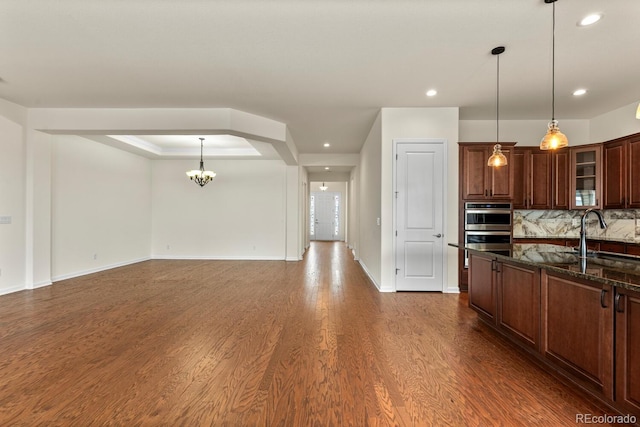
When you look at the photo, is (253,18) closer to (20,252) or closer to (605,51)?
(605,51)

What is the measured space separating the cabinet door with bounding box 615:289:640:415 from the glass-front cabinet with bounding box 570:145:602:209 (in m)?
4.20

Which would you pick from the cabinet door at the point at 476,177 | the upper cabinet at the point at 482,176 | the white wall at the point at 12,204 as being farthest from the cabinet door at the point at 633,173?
the white wall at the point at 12,204

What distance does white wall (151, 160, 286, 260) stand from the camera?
27.0 feet

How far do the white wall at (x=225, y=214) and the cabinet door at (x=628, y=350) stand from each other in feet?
23.3

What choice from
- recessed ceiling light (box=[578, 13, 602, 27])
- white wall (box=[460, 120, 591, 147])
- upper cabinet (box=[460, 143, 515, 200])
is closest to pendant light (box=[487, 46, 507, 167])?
recessed ceiling light (box=[578, 13, 602, 27])

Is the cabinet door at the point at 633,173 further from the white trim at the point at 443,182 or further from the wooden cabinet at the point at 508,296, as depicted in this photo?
the wooden cabinet at the point at 508,296

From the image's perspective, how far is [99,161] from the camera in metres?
6.32

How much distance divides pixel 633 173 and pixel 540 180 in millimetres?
1086

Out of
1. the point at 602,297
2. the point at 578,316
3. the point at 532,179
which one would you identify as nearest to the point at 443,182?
the point at 532,179

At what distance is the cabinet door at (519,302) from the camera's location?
2322 mm

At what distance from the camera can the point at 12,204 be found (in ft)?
14.9

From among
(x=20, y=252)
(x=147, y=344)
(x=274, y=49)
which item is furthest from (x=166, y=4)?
(x=20, y=252)

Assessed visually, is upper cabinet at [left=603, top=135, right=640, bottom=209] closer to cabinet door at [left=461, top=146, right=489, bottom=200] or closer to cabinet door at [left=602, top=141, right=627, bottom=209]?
cabinet door at [left=602, top=141, right=627, bottom=209]

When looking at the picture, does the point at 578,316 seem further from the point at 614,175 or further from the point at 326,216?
the point at 326,216
